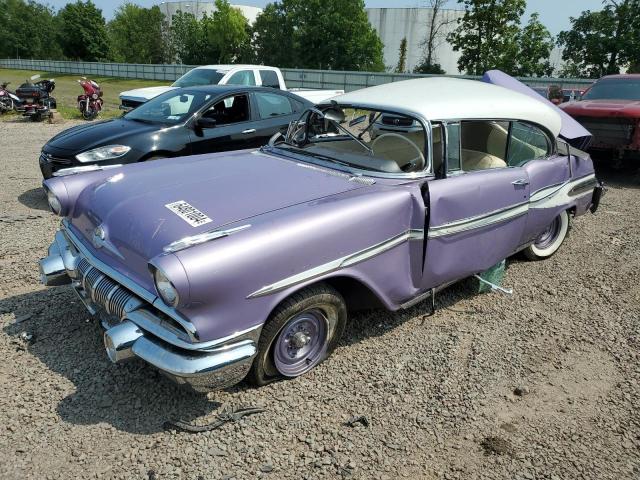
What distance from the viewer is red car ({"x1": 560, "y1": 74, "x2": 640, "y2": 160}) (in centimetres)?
748

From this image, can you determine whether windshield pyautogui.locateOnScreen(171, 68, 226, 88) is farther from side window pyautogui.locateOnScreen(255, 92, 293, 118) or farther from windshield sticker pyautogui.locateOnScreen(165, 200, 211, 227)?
windshield sticker pyautogui.locateOnScreen(165, 200, 211, 227)

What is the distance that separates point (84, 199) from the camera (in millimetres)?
3205

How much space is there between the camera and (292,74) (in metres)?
26.5

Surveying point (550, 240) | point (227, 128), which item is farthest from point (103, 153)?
point (550, 240)

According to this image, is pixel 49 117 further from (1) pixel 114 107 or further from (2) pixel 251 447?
(2) pixel 251 447

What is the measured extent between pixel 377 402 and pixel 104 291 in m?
1.70

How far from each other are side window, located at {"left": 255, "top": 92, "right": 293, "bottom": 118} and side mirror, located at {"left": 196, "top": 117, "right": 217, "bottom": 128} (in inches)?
33.8

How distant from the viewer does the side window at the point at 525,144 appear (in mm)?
4066

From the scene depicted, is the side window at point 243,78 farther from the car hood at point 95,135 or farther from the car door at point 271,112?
the car hood at point 95,135

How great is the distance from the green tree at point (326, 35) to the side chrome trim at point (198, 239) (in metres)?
44.0

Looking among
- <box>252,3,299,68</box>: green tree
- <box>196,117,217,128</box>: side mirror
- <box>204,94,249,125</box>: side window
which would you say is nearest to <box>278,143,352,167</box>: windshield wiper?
<box>196,117,217,128</box>: side mirror

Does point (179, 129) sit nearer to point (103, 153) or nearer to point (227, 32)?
point (103, 153)

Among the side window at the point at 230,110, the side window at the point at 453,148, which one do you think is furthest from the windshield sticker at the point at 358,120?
the side window at the point at 230,110

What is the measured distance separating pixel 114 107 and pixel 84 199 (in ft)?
49.7
